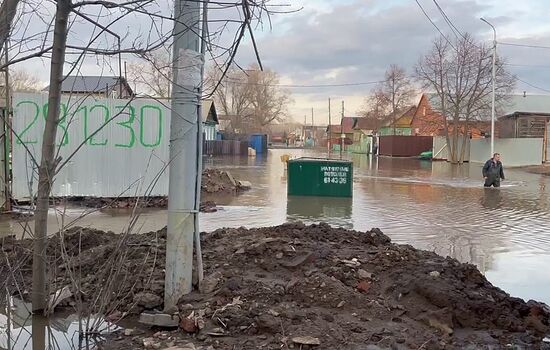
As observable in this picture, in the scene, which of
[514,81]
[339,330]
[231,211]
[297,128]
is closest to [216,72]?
[339,330]

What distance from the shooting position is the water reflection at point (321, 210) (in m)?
11.9

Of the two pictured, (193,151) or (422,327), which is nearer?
(422,327)

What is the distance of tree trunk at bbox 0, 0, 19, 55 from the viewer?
346 cm

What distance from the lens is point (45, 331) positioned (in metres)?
4.82

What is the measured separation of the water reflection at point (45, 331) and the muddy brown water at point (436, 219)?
0.72 feet

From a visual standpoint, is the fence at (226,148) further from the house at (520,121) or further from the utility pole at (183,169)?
the utility pole at (183,169)

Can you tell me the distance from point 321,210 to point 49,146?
9.55 m

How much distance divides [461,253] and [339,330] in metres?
4.92

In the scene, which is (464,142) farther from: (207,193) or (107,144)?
(107,144)

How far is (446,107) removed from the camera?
4484 cm

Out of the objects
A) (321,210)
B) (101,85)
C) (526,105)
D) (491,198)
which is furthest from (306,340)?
(526,105)

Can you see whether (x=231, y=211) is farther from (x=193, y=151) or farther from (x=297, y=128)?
(x=297, y=128)

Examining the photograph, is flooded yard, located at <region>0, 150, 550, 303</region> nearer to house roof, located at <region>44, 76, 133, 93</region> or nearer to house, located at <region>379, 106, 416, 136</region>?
house roof, located at <region>44, 76, 133, 93</region>

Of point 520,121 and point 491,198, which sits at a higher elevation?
point 520,121
